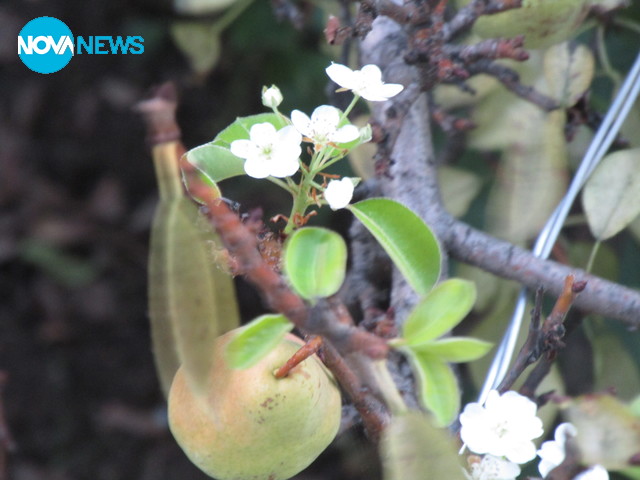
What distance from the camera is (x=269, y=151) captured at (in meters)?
0.46

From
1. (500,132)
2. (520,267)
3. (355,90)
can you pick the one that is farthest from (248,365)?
(500,132)

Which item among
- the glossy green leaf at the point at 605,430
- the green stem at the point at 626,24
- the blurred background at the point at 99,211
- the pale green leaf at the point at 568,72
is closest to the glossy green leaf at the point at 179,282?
the glossy green leaf at the point at 605,430

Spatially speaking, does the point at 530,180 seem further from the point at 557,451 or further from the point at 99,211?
the point at 99,211

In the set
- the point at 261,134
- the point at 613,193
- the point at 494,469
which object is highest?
the point at 261,134

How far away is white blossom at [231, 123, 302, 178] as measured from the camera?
453 millimetres

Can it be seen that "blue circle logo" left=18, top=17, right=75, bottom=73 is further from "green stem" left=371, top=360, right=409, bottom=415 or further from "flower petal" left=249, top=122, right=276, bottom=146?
"green stem" left=371, top=360, right=409, bottom=415

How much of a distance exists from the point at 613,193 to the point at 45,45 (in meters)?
0.79

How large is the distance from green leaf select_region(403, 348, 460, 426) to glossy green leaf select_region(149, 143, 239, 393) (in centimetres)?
11

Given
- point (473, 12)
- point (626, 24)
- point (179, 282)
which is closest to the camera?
point (179, 282)

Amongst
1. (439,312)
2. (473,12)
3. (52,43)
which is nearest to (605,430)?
(439,312)

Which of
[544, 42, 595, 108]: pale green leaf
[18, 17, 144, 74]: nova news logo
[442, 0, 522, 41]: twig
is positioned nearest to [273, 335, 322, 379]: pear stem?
[442, 0, 522, 41]: twig

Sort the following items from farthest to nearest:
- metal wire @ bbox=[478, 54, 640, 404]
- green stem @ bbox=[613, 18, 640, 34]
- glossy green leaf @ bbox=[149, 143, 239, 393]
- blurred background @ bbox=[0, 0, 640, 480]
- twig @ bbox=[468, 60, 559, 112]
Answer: blurred background @ bbox=[0, 0, 640, 480]
green stem @ bbox=[613, 18, 640, 34]
twig @ bbox=[468, 60, 559, 112]
metal wire @ bbox=[478, 54, 640, 404]
glossy green leaf @ bbox=[149, 143, 239, 393]

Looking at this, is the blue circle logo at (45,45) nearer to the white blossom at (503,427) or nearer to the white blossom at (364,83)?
the white blossom at (364,83)

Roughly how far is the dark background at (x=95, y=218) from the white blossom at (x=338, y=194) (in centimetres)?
78
